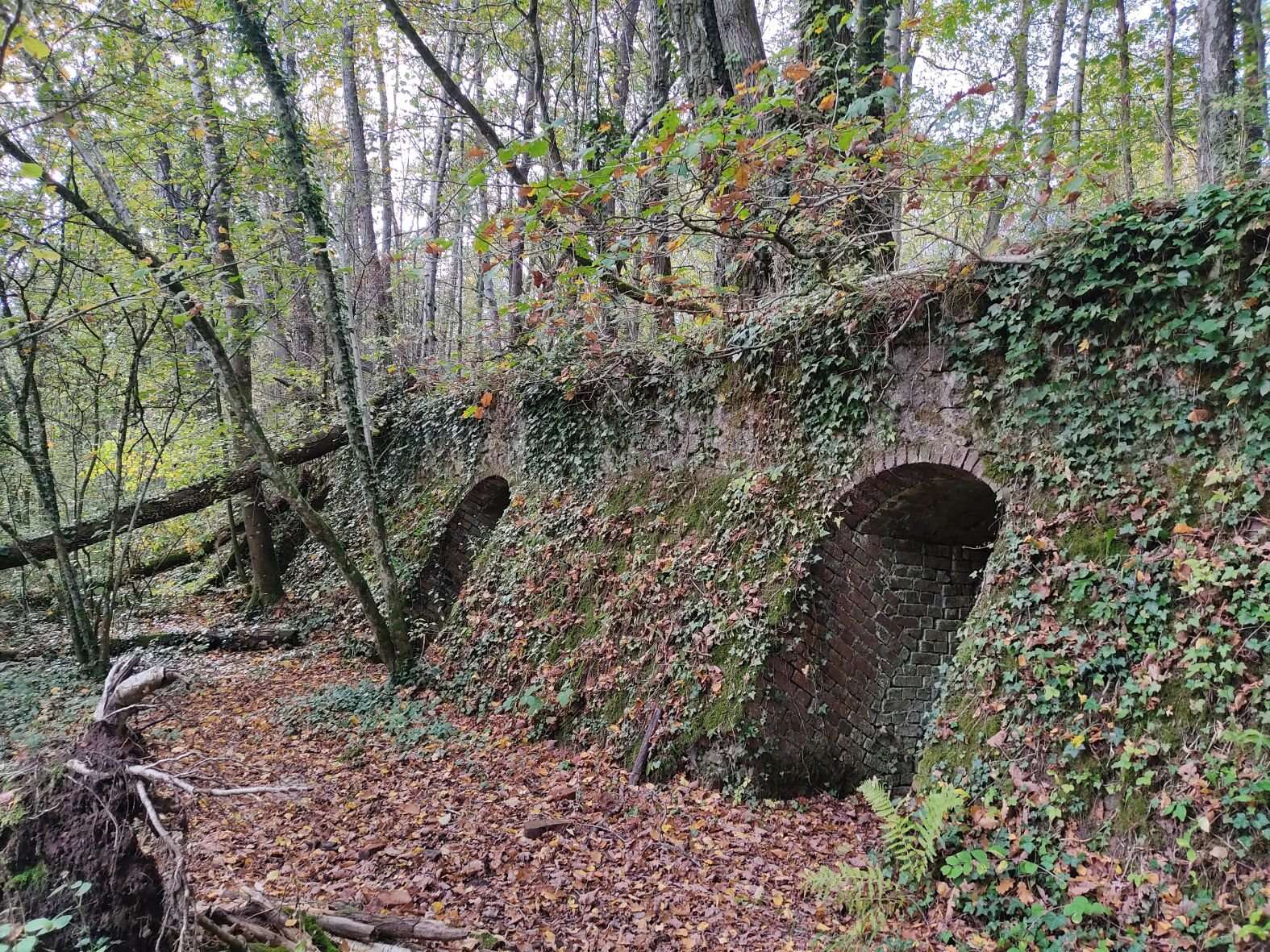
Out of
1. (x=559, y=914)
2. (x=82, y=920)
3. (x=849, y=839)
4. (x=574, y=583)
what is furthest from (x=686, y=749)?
(x=82, y=920)

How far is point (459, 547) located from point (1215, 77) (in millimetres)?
10754

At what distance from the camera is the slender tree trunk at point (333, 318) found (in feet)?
24.3

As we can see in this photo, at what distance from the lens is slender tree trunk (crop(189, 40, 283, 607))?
25.3 feet

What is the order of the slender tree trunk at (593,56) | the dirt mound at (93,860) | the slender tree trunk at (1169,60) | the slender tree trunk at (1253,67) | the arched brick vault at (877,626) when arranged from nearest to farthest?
the dirt mound at (93,860) → the arched brick vault at (877,626) → the slender tree trunk at (1253,67) → the slender tree trunk at (1169,60) → the slender tree trunk at (593,56)

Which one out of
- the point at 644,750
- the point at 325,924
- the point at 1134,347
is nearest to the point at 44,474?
the point at 325,924

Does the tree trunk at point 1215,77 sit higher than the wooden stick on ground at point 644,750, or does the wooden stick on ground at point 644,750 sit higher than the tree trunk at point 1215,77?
the tree trunk at point 1215,77

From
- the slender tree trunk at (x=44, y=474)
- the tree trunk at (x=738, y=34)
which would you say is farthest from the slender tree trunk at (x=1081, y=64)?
the slender tree trunk at (x=44, y=474)

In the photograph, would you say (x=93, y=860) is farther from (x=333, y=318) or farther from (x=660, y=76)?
(x=660, y=76)

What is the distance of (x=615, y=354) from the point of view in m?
7.68

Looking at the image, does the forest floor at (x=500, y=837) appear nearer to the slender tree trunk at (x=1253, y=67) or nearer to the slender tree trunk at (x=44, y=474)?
the slender tree trunk at (x=44, y=474)

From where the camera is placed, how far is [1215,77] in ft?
23.3

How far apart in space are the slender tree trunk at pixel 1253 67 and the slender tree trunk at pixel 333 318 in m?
9.55

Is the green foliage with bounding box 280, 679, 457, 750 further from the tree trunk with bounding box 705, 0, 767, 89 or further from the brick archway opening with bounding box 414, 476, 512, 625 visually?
the tree trunk with bounding box 705, 0, 767, 89

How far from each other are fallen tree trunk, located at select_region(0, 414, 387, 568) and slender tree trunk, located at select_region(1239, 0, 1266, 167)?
11.3 m
